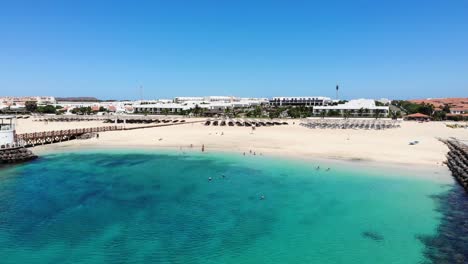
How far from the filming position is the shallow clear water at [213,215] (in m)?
16.3

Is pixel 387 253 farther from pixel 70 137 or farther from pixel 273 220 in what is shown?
pixel 70 137

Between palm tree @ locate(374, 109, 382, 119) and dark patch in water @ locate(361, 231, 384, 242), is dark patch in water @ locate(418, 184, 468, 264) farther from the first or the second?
palm tree @ locate(374, 109, 382, 119)

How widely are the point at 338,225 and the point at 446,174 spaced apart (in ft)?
55.6

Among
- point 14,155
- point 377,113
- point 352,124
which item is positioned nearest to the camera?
point 14,155

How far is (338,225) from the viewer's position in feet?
64.8

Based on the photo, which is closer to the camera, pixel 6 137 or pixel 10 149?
pixel 10 149

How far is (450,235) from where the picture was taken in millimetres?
17922

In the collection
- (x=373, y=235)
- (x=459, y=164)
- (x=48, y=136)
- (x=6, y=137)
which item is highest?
(x=6, y=137)

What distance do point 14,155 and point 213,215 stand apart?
26.7m

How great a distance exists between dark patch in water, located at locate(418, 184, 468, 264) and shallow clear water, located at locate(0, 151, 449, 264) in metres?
0.51

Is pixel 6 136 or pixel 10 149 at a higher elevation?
pixel 6 136

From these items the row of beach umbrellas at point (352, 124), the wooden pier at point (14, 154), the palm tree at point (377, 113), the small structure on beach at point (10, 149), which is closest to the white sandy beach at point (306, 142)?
the row of beach umbrellas at point (352, 124)

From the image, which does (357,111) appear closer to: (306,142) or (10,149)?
(306,142)

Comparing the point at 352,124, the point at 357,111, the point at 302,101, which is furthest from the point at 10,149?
the point at 302,101
